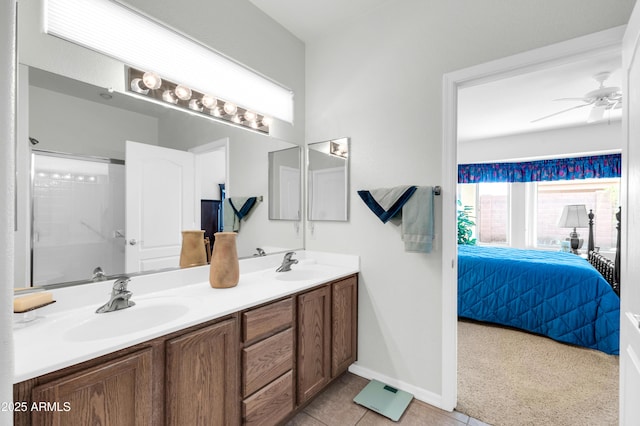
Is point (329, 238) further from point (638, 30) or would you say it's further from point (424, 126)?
point (638, 30)

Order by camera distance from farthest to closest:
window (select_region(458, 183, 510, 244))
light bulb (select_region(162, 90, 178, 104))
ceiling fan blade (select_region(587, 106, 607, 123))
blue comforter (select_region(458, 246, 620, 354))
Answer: window (select_region(458, 183, 510, 244)) → ceiling fan blade (select_region(587, 106, 607, 123)) → blue comforter (select_region(458, 246, 620, 354)) → light bulb (select_region(162, 90, 178, 104))

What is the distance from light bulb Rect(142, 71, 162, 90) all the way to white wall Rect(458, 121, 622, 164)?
522cm

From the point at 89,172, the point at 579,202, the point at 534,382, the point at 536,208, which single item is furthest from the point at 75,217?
the point at 579,202

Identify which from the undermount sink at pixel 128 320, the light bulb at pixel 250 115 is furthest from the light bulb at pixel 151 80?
the undermount sink at pixel 128 320

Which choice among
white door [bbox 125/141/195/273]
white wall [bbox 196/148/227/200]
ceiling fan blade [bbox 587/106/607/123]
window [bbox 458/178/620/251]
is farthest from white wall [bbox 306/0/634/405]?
window [bbox 458/178/620/251]

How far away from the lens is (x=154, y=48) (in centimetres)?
160

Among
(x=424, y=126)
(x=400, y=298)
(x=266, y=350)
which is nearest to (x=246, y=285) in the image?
(x=266, y=350)

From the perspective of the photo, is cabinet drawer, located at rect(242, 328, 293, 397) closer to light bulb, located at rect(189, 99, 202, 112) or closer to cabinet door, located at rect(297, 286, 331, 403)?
cabinet door, located at rect(297, 286, 331, 403)

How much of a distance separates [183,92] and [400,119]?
→ 139 cm

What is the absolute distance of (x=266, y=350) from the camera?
149cm

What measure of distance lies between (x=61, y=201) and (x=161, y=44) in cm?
98

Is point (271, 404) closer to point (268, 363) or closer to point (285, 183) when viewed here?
point (268, 363)

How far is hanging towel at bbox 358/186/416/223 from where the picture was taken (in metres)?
1.92

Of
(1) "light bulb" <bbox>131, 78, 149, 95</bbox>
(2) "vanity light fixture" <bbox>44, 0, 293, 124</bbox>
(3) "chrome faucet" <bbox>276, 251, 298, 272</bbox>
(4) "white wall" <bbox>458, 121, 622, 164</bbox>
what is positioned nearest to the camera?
(2) "vanity light fixture" <bbox>44, 0, 293, 124</bbox>
